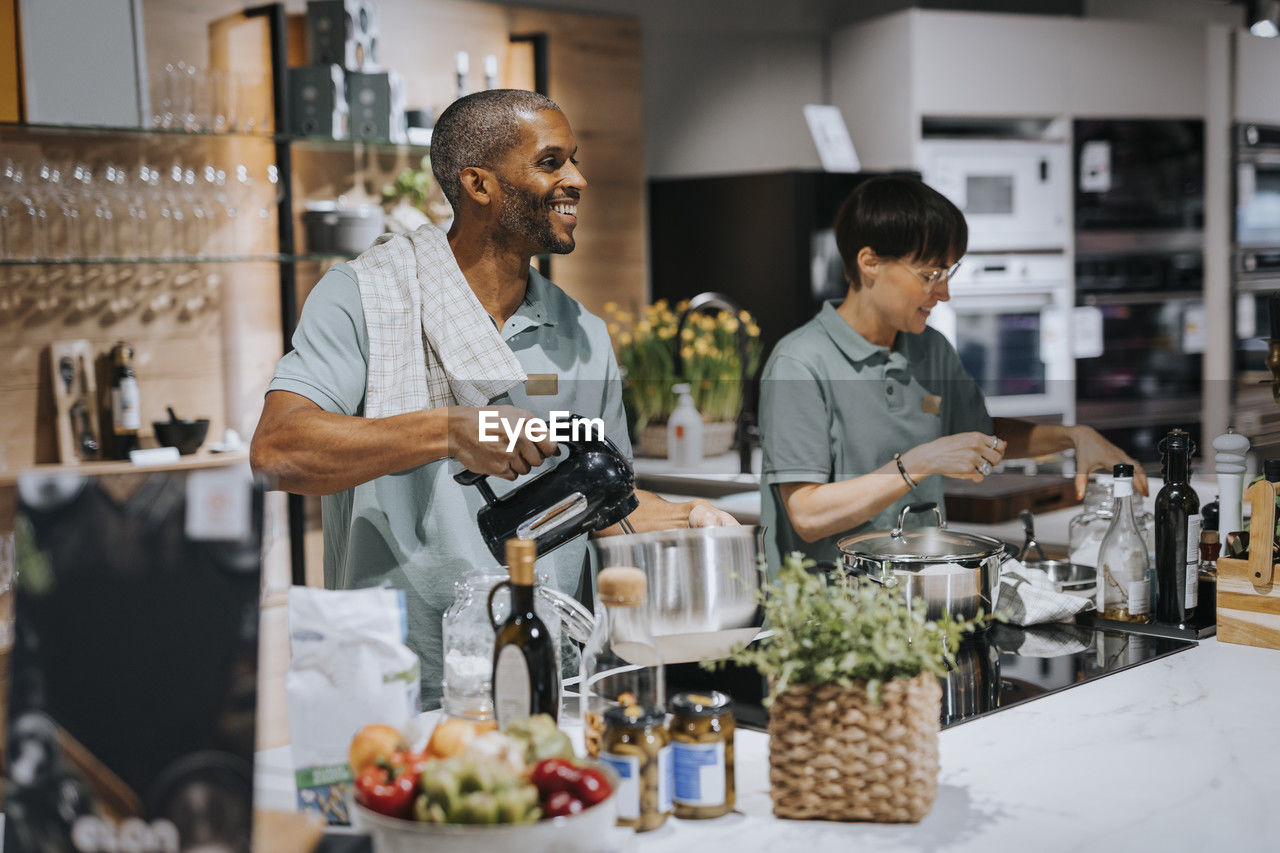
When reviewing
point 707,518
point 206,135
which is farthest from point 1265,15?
point 206,135

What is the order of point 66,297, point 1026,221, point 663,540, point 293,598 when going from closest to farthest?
point 293,598, point 663,540, point 66,297, point 1026,221

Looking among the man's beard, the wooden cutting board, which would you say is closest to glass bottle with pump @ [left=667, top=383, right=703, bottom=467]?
the wooden cutting board

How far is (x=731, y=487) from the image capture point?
3.72m

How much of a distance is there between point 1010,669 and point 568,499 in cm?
70

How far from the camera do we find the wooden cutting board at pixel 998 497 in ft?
11.2

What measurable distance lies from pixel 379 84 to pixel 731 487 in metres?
1.60

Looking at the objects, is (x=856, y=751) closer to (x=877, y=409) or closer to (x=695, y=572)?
(x=695, y=572)

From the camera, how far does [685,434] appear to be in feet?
12.6

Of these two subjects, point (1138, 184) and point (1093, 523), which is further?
point (1138, 184)

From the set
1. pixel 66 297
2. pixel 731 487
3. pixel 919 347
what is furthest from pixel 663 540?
pixel 66 297

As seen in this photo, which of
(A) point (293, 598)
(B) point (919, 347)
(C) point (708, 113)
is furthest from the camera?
(C) point (708, 113)

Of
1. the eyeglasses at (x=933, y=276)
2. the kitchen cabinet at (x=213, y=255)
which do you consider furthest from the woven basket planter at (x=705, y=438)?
the eyeglasses at (x=933, y=276)

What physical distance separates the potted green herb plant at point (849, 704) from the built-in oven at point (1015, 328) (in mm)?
3734

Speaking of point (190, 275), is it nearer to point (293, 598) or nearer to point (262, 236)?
point (262, 236)
